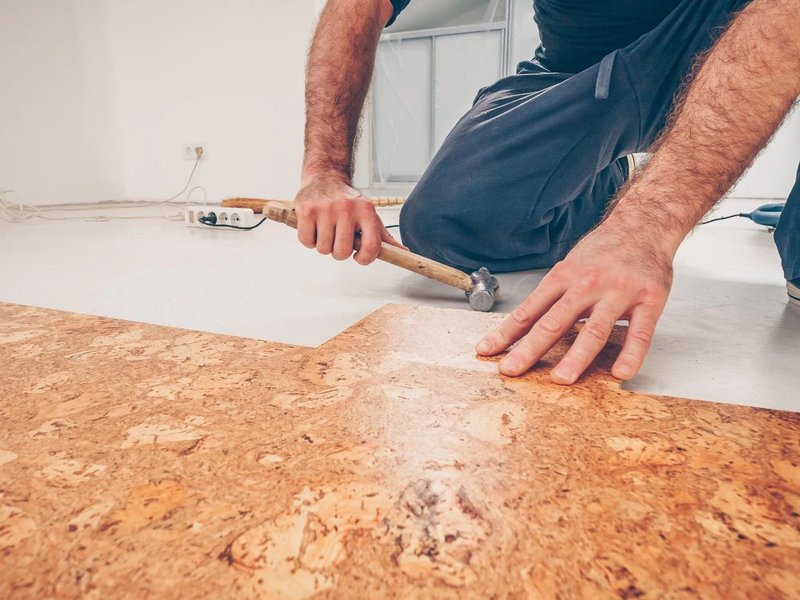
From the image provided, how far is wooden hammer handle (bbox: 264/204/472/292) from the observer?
1062mm

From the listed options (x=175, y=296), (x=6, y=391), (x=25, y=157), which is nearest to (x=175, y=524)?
(x=6, y=391)

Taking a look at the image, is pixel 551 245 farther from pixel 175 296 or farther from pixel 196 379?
pixel 196 379

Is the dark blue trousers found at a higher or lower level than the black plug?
higher

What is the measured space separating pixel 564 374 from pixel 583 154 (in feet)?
2.94

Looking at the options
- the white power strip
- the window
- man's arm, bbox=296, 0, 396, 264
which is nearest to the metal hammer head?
man's arm, bbox=296, 0, 396, 264

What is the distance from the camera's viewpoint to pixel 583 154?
1.42 metres

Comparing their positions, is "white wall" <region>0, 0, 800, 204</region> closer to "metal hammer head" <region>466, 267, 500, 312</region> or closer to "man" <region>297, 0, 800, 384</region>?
"man" <region>297, 0, 800, 384</region>

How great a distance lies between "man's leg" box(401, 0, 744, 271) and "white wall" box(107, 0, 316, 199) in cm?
233

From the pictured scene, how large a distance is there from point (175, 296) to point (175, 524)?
991 millimetres

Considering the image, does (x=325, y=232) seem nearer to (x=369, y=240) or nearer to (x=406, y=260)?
(x=369, y=240)

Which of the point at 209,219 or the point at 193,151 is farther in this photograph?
the point at 193,151

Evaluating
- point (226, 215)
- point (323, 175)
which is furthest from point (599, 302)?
→ point (226, 215)

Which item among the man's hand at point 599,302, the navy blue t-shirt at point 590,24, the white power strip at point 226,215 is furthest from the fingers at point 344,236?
the white power strip at point 226,215

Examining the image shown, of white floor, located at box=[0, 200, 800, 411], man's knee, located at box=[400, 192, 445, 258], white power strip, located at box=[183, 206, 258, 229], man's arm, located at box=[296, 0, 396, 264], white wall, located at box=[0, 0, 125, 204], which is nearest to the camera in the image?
white floor, located at box=[0, 200, 800, 411]
